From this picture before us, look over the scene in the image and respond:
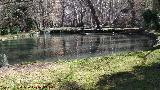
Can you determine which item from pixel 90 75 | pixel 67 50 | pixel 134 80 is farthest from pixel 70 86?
pixel 67 50

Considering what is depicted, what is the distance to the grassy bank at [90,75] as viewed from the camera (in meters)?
16.1

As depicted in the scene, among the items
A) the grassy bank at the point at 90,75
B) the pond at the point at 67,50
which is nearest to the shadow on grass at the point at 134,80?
the grassy bank at the point at 90,75

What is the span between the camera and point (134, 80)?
16.6 meters

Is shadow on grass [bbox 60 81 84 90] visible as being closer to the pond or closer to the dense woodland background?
the pond

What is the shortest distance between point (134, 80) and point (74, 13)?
10148cm

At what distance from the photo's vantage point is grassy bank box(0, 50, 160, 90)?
1611 centimetres

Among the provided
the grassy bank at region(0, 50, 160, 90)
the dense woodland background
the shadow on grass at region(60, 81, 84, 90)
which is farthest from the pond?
the dense woodland background

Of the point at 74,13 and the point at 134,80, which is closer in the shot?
the point at 134,80

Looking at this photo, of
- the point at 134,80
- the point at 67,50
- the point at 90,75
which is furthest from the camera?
the point at 67,50

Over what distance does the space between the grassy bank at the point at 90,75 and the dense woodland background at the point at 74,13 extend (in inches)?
1386

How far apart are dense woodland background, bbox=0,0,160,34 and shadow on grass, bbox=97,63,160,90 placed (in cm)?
3843

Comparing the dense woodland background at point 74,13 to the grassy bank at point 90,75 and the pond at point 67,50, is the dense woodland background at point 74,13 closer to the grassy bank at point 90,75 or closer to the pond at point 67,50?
the pond at point 67,50

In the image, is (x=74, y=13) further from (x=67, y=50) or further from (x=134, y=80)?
(x=134, y=80)

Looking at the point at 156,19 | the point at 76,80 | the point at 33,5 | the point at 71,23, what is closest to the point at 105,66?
the point at 76,80
